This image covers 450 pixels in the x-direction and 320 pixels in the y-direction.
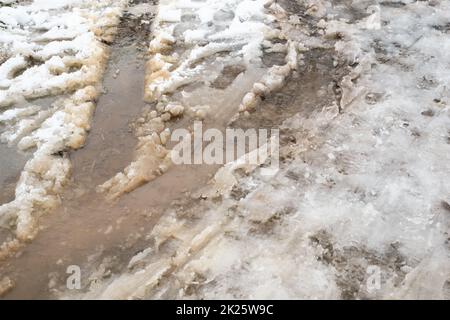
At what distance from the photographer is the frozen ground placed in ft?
10.3

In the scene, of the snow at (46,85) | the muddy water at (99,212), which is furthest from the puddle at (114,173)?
the snow at (46,85)

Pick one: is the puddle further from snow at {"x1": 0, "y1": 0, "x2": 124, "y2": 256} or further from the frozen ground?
snow at {"x1": 0, "y1": 0, "x2": 124, "y2": 256}

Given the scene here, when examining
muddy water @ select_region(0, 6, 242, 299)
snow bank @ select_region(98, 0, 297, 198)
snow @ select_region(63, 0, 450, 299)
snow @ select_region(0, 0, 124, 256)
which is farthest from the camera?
snow bank @ select_region(98, 0, 297, 198)

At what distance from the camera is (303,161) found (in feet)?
13.2

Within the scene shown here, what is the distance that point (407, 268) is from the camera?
124 inches

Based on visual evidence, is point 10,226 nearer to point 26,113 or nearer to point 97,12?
point 26,113

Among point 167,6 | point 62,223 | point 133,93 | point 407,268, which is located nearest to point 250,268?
point 407,268

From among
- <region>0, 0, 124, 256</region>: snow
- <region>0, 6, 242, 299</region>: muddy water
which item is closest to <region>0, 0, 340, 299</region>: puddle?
<region>0, 6, 242, 299</region>: muddy water

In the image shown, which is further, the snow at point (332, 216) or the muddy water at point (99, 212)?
the muddy water at point (99, 212)

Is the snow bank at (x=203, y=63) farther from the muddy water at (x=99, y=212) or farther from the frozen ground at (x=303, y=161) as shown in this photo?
the muddy water at (x=99, y=212)

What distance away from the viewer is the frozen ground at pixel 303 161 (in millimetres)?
3125

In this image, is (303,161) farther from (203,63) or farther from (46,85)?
(46,85)

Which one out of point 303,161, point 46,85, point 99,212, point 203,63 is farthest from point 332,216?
point 46,85

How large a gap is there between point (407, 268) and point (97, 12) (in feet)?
18.7
